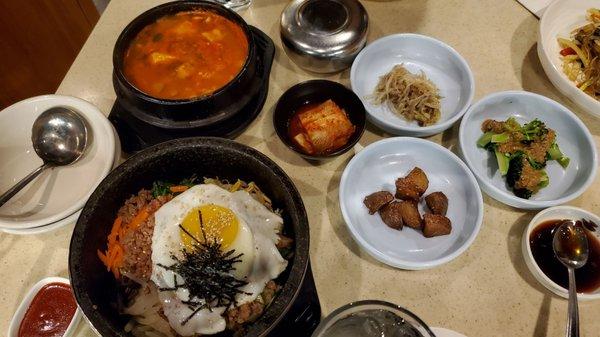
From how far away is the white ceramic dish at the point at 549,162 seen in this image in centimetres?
202

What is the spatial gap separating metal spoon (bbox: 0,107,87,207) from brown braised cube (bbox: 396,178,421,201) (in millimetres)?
1424

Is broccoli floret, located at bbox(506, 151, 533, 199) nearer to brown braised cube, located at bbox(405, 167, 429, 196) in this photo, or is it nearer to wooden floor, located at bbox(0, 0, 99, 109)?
brown braised cube, located at bbox(405, 167, 429, 196)

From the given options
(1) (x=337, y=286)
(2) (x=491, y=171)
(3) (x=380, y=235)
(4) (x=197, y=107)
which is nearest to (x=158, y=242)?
(4) (x=197, y=107)

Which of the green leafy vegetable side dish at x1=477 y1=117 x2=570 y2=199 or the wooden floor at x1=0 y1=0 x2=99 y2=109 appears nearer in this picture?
the green leafy vegetable side dish at x1=477 y1=117 x2=570 y2=199

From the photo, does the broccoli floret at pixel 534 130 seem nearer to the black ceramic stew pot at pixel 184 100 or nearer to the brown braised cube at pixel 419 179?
the brown braised cube at pixel 419 179

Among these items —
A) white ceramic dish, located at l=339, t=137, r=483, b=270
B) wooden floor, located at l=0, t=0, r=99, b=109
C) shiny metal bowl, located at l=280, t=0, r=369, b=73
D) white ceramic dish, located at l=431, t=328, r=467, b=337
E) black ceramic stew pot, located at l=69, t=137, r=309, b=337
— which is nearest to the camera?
black ceramic stew pot, located at l=69, t=137, r=309, b=337

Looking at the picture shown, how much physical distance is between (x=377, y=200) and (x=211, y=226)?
2.45 ft

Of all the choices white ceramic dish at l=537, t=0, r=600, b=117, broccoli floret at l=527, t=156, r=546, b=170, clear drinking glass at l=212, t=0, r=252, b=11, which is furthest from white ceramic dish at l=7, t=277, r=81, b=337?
white ceramic dish at l=537, t=0, r=600, b=117

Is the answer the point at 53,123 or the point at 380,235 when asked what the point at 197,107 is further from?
the point at 380,235

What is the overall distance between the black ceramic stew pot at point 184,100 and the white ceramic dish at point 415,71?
0.55 meters

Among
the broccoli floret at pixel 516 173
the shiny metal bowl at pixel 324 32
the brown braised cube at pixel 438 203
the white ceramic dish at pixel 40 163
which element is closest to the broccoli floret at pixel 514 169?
the broccoli floret at pixel 516 173

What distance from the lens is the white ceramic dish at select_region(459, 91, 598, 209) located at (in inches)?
79.4

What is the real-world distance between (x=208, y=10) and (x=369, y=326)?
1.60 metres

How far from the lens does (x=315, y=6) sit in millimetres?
→ 2342
